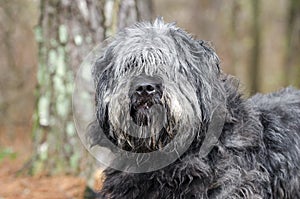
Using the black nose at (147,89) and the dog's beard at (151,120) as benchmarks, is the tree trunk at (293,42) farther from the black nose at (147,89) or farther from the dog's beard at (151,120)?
the black nose at (147,89)

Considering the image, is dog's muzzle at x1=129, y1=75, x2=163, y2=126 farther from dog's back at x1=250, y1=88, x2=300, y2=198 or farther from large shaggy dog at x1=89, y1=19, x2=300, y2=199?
dog's back at x1=250, y1=88, x2=300, y2=198

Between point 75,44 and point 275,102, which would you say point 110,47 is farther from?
point 75,44

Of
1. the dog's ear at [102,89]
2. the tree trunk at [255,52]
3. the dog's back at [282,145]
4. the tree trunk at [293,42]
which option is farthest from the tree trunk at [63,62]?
the tree trunk at [255,52]

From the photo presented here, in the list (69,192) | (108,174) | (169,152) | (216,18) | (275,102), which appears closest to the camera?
(169,152)

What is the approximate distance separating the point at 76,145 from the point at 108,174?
223cm

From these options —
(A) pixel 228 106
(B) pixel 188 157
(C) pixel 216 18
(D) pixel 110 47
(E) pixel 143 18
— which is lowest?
(B) pixel 188 157

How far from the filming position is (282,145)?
16.9 feet

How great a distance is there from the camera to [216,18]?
20.9m

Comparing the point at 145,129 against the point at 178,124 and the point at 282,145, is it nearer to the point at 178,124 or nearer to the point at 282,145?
the point at 178,124

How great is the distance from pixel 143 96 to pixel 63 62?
3.03m

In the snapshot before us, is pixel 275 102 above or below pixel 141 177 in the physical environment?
above

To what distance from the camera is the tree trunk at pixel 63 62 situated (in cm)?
705

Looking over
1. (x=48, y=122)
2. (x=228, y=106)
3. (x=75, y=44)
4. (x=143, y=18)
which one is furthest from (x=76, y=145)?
(x=228, y=106)

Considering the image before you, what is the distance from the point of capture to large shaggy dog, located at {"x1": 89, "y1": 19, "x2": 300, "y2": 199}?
14.6 feet
